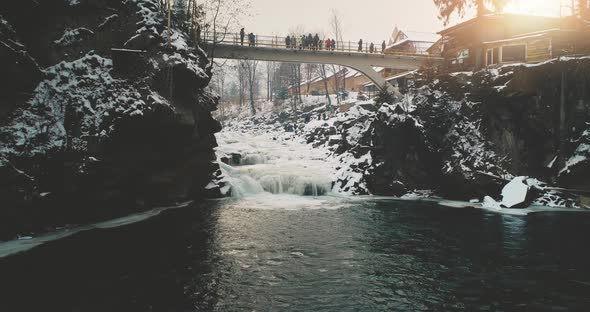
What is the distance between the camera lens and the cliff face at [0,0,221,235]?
15164 mm

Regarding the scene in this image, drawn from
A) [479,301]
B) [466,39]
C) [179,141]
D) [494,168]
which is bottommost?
[479,301]

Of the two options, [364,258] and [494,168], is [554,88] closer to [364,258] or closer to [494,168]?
[494,168]

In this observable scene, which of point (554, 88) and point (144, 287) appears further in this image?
point (554, 88)

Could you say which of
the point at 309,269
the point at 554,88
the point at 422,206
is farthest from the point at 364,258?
the point at 554,88

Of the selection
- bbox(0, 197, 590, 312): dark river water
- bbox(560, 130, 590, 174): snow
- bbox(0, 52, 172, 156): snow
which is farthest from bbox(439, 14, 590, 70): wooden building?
bbox(0, 52, 172, 156): snow

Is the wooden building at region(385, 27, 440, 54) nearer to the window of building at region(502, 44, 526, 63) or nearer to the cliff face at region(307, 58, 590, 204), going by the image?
the window of building at region(502, 44, 526, 63)

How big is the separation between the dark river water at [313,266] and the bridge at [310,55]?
796 inches

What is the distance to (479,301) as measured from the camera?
29.7 feet

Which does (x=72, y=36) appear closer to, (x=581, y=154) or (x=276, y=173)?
(x=276, y=173)

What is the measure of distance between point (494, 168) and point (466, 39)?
20.8 metres

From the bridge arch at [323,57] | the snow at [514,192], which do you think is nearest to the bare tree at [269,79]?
the bridge arch at [323,57]

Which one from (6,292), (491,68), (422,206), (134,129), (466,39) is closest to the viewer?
(6,292)

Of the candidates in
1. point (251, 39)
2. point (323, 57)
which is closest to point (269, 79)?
point (323, 57)

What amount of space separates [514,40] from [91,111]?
94.9 ft
